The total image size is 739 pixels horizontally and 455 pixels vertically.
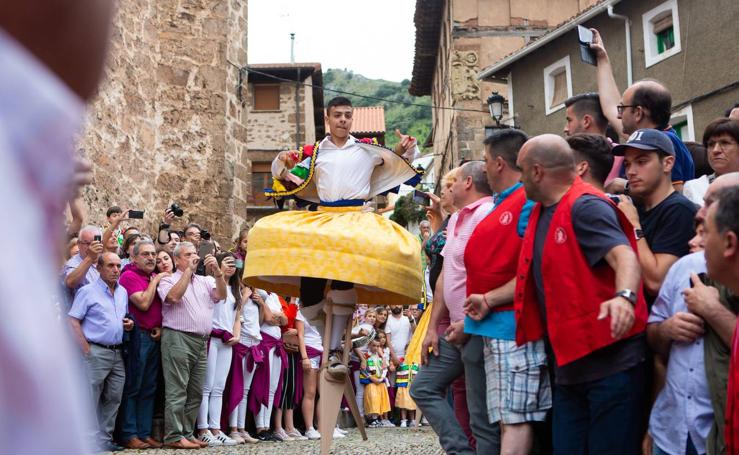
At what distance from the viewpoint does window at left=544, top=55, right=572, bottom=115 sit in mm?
22891

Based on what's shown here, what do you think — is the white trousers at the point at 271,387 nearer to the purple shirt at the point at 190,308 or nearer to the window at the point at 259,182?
the purple shirt at the point at 190,308

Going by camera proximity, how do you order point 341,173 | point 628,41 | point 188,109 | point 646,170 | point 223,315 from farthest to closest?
1. point 628,41
2. point 188,109
3. point 223,315
4. point 341,173
5. point 646,170

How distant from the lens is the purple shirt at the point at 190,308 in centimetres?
872

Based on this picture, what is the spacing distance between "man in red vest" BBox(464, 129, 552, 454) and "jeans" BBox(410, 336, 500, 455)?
0.17m

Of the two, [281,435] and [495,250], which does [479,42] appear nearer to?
[281,435]

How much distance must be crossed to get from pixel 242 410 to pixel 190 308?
1517 mm

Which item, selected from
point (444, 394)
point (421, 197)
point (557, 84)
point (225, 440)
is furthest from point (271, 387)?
point (557, 84)

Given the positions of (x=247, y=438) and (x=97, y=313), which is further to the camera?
(x=247, y=438)

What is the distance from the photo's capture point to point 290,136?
1436 inches

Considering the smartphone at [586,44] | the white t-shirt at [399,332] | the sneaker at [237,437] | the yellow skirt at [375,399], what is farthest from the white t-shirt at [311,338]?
the smartphone at [586,44]

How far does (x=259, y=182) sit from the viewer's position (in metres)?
36.4

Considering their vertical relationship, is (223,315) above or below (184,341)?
above

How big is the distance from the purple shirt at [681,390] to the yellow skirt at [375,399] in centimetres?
946

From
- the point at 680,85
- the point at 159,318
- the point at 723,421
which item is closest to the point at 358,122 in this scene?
the point at 680,85
